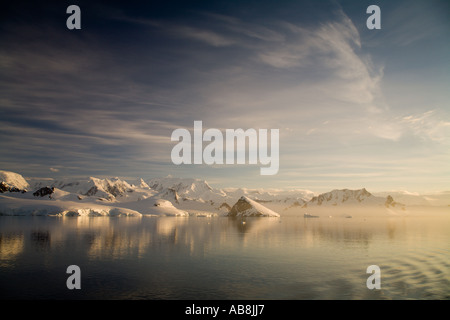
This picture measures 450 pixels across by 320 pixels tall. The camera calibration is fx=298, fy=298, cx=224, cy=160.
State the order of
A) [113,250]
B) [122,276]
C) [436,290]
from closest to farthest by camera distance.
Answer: [436,290] < [122,276] < [113,250]

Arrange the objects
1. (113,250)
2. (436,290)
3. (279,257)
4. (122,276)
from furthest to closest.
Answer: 1. (113,250)
2. (279,257)
3. (122,276)
4. (436,290)

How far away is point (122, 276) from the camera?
3453 centimetres

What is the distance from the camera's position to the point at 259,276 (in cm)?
3600
